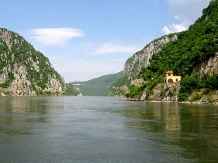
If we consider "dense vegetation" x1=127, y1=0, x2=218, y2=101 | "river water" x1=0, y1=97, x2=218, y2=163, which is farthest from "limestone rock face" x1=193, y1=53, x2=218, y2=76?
"river water" x1=0, y1=97, x2=218, y2=163

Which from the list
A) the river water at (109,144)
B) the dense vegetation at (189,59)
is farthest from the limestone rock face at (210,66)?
the river water at (109,144)

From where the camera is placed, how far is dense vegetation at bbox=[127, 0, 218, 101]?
117 meters

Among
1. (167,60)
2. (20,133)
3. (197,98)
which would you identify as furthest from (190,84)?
(20,133)

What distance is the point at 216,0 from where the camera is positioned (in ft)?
633

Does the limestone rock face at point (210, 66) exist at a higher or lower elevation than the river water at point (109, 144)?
higher

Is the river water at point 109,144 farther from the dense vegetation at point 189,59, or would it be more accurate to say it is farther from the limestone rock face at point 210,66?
the limestone rock face at point 210,66

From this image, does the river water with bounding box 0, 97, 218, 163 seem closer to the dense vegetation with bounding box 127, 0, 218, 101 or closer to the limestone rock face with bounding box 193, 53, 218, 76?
the dense vegetation with bounding box 127, 0, 218, 101

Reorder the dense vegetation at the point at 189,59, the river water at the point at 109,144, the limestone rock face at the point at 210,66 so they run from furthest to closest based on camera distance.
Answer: the dense vegetation at the point at 189,59, the limestone rock face at the point at 210,66, the river water at the point at 109,144

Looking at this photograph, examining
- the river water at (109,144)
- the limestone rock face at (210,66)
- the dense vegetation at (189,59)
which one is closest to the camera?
the river water at (109,144)

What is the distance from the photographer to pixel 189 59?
5394 inches

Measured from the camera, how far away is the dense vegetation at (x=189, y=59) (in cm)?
11712

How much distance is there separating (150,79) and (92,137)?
144 metres

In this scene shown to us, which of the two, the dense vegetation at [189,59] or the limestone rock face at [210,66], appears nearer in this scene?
the limestone rock face at [210,66]

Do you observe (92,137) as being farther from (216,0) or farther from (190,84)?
(216,0)
